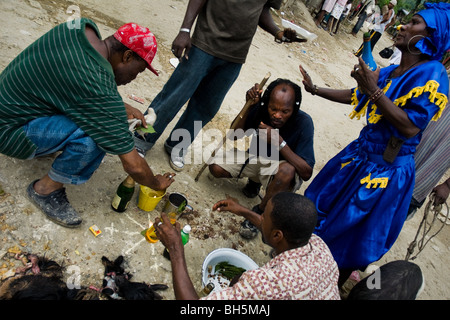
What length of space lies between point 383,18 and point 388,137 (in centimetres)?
1163

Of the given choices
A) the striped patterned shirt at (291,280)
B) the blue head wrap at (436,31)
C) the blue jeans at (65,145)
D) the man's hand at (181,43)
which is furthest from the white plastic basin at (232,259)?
the blue head wrap at (436,31)

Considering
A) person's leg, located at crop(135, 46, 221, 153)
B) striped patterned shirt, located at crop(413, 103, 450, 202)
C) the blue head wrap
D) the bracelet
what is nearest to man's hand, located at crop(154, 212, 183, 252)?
person's leg, located at crop(135, 46, 221, 153)

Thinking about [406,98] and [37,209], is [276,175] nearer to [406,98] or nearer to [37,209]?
[406,98]

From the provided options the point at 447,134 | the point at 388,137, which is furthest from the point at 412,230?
the point at 388,137

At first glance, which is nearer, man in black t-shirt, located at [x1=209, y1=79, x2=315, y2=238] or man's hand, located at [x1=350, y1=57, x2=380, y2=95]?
man's hand, located at [x1=350, y1=57, x2=380, y2=95]

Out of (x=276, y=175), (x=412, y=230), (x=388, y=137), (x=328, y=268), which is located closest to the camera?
(x=328, y=268)

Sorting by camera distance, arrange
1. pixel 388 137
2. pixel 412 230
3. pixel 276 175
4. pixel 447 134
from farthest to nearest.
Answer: pixel 412 230
pixel 276 175
pixel 447 134
pixel 388 137

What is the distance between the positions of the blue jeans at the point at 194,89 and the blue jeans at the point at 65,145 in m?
0.94

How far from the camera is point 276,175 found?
3.06 m

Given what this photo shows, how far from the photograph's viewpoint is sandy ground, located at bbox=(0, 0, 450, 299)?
90.8 inches

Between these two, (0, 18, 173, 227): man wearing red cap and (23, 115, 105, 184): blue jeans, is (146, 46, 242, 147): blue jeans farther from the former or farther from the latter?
(23, 115, 105, 184): blue jeans

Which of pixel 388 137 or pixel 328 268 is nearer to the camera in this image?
pixel 328 268

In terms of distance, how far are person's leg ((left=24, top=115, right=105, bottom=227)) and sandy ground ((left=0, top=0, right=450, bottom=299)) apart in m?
0.11

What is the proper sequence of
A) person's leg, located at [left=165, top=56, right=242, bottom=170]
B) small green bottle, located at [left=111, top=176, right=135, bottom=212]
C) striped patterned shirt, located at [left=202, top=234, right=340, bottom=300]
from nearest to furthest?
striped patterned shirt, located at [left=202, top=234, right=340, bottom=300] < small green bottle, located at [left=111, top=176, right=135, bottom=212] < person's leg, located at [left=165, top=56, right=242, bottom=170]
